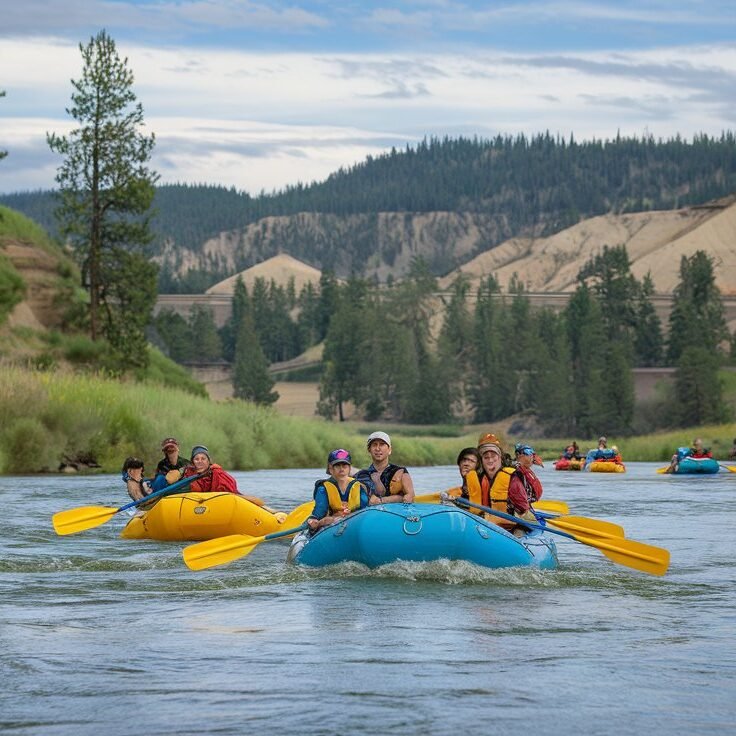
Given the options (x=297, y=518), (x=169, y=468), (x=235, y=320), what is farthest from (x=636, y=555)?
(x=235, y=320)

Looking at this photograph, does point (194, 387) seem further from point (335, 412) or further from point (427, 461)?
point (335, 412)

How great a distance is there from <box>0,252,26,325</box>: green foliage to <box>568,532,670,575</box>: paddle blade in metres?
36.0

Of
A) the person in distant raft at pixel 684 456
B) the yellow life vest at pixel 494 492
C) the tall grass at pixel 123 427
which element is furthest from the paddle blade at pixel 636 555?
the person in distant raft at pixel 684 456

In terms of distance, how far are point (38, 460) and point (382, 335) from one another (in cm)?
9517

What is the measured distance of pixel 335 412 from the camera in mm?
128000

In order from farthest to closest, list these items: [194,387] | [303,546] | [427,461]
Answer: [194,387] → [427,461] → [303,546]

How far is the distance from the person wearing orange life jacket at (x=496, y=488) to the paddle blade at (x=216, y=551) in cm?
224

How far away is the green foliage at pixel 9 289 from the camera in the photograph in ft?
161

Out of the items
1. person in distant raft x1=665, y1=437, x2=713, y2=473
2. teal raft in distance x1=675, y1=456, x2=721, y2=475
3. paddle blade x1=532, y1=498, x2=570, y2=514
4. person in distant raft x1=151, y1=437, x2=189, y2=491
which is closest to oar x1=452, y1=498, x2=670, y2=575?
paddle blade x1=532, y1=498, x2=570, y2=514

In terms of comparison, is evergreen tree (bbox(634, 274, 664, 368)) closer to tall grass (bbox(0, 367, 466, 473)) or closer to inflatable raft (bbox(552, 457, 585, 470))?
inflatable raft (bbox(552, 457, 585, 470))

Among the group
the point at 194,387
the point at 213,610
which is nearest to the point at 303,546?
the point at 213,610

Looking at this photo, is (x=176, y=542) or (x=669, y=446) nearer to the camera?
(x=176, y=542)

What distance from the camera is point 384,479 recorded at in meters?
15.1

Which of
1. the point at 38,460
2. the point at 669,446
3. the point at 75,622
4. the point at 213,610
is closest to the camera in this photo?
the point at 75,622
